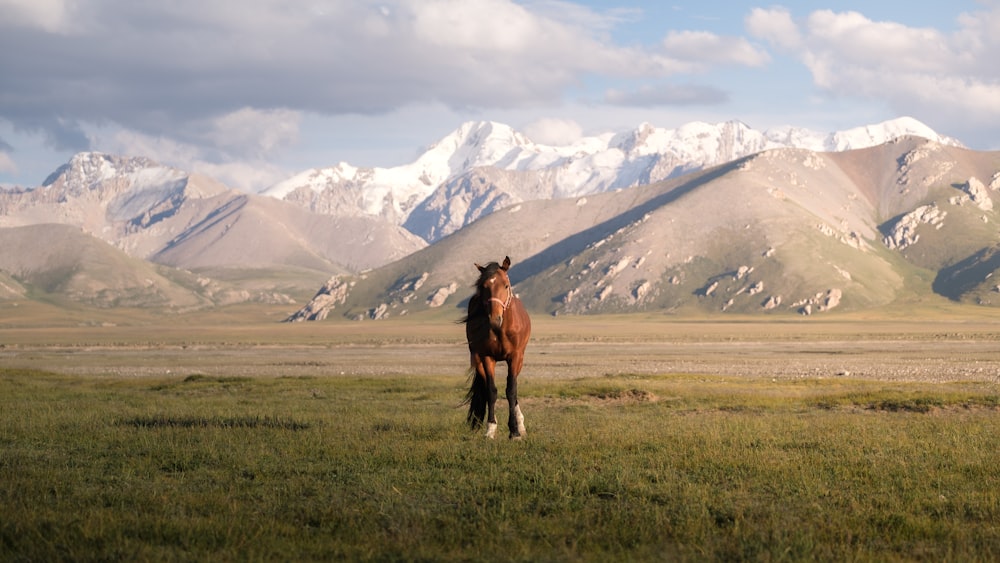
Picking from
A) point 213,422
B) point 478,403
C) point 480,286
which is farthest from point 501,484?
point 213,422

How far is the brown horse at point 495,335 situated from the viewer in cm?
2228

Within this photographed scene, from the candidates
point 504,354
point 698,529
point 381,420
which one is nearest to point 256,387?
point 381,420

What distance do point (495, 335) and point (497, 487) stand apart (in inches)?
283

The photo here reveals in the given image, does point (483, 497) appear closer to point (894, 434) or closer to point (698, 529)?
point (698, 529)

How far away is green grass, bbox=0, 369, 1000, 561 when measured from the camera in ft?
39.3

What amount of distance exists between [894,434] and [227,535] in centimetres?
1718

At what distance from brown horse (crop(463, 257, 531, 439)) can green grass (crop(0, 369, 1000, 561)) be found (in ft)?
2.86

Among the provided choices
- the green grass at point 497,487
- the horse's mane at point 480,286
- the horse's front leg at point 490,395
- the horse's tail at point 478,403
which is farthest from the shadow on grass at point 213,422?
the horse's mane at point 480,286

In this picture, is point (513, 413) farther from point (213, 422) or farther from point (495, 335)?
point (213, 422)

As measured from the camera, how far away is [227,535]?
12203 millimetres

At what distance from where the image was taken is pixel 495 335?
22859 mm

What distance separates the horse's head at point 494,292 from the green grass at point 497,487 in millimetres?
2945

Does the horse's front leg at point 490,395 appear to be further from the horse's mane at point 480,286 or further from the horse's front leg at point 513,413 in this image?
the horse's mane at point 480,286

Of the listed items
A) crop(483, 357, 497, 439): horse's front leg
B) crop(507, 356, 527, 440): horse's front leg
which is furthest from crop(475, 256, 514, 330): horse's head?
crop(507, 356, 527, 440): horse's front leg
